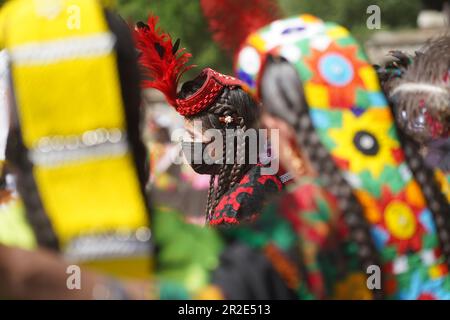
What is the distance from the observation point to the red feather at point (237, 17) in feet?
12.5

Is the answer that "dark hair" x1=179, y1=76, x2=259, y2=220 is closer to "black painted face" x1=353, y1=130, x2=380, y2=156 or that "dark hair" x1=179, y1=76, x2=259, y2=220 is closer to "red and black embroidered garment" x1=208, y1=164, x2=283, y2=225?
"red and black embroidered garment" x1=208, y1=164, x2=283, y2=225

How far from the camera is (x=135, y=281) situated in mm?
1948

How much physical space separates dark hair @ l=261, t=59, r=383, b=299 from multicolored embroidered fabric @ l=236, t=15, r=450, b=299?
0.02 metres

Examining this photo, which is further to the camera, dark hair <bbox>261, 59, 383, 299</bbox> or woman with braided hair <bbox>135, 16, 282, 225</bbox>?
woman with braided hair <bbox>135, 16, 282, 225</bbox>

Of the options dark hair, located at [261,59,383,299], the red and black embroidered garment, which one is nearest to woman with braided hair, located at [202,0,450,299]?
dark hair, located at [261,59,383,299]

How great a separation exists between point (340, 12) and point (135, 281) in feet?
24.7

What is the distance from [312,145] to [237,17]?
69.6 inches

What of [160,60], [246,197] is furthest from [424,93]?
[160,60]

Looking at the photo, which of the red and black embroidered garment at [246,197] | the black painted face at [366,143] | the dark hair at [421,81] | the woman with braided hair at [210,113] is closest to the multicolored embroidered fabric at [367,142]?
the black painted face at [366,143]

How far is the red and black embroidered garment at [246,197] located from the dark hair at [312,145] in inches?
43.1

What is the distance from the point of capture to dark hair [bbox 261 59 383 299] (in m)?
2.11

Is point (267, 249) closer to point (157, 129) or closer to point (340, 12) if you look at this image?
point (157, 129)
